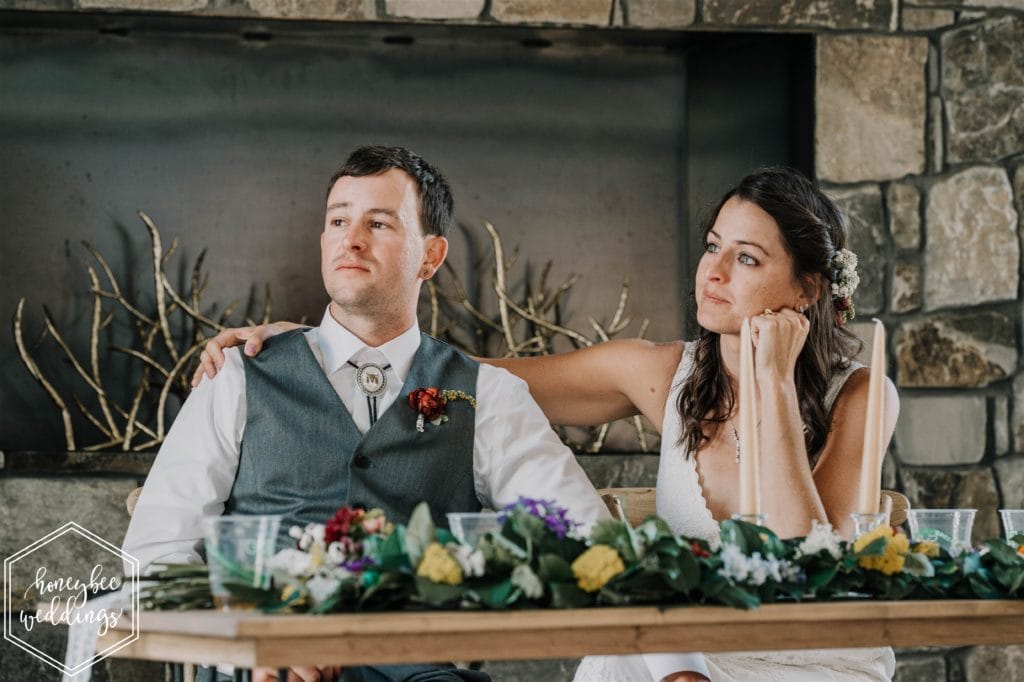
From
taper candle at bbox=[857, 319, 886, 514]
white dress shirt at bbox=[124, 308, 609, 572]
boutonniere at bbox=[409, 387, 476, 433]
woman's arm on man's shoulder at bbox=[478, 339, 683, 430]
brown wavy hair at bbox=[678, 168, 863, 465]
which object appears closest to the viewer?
taper candle at bbox=[857, 319, 886, 514]

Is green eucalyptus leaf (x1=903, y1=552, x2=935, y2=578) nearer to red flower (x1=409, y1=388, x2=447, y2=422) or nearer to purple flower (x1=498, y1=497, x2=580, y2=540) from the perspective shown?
purple flower (x1=498, y1=497, x2=580, y2=540)

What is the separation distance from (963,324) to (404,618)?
9.15 ft

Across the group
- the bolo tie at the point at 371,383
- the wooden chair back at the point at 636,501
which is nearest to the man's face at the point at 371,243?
the bolo tie at the point at 371,383

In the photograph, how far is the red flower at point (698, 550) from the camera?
1.63 meters

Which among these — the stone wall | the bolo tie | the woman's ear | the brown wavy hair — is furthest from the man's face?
the stone wall

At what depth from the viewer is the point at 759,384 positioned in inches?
99.4

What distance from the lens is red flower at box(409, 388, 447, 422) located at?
2.44 meters

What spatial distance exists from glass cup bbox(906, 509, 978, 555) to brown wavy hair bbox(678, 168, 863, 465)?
85cm

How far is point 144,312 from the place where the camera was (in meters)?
3.97

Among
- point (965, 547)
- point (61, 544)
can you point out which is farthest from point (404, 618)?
point (61, 544)

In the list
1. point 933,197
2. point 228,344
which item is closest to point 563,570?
point 228,344

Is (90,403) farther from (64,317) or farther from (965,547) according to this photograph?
(965,547)

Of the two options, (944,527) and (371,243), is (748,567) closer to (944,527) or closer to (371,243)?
(944,527)

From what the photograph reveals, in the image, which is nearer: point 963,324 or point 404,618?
point 404,618
